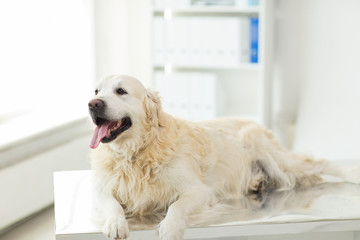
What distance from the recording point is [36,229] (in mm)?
2828

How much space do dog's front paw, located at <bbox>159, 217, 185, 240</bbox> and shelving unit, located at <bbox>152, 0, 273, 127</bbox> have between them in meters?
2.34

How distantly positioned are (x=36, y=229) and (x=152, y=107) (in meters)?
1.34

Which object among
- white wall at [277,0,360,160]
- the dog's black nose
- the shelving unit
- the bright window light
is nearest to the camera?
the dog's black nose

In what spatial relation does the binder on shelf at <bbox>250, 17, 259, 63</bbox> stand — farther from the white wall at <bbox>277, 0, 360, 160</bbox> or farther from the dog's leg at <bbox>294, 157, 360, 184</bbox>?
the dog's leg at <bbox>294, 157, 360, 184</bbox>

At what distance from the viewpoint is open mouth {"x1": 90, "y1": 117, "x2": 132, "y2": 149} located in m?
1.78

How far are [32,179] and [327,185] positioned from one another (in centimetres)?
158

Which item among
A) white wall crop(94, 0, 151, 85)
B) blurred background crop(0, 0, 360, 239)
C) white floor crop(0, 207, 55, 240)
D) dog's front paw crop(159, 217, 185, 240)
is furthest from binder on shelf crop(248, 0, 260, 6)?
dog's front paw crop(159, 217, 185, 240)

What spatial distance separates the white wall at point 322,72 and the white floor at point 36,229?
1.45 metres

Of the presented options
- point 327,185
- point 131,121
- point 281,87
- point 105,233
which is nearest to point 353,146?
point 327,185

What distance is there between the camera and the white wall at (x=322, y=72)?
2969 millimetres

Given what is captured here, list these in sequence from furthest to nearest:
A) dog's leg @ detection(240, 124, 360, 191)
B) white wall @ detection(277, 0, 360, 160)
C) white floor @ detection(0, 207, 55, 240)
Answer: white wall @ detection(277, 0, 360, 160) < white floor @ detection(0, 207, 55, 240) < dog's leg @ detection(240, 124, 360, 191)

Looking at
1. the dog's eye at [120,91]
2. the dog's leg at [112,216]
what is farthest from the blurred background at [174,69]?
the dog's eye at [120,91]

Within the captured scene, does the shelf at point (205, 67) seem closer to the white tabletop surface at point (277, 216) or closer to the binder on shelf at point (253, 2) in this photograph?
the binder on shelf at point (253, 2)

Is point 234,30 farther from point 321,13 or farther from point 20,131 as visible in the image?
point 20,131
